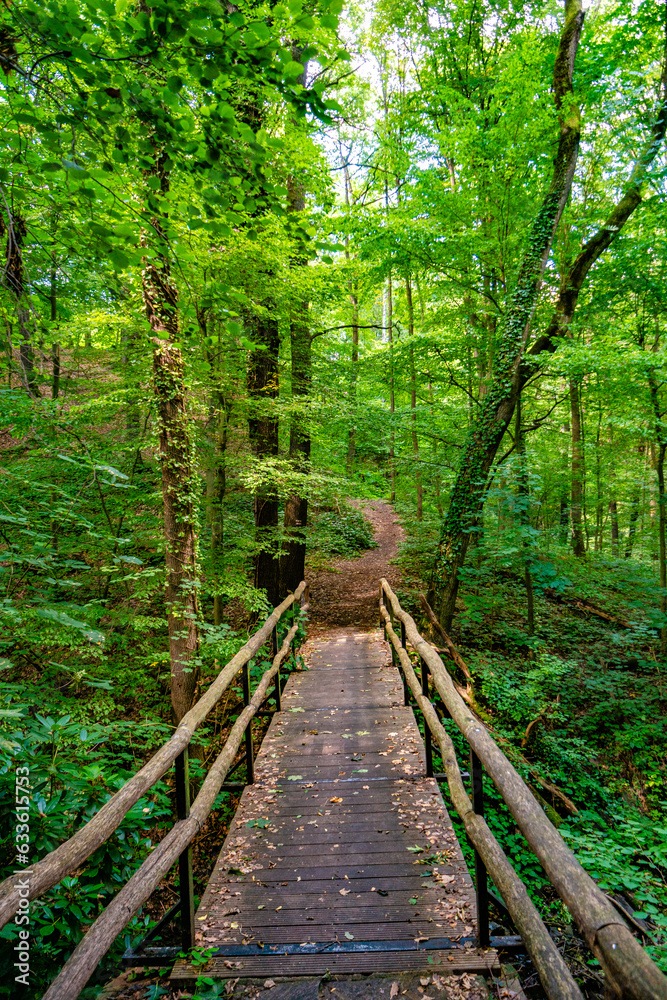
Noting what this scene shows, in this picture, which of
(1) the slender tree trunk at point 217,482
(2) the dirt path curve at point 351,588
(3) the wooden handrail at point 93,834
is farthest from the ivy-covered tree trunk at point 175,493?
(2) the dirt path curve at point 351,588

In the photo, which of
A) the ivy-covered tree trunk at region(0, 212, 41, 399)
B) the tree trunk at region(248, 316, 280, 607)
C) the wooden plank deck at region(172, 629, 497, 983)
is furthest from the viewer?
the tree trunk at region(248, 316, 280, 607)

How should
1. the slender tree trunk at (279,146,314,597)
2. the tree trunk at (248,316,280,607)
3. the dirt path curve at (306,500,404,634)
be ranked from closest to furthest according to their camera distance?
1. the tree trunk at (248,316,280,607)
2. the slender tree trunk at (279,146,314,597)
3. the dirt path curve at (306,500,404,634)

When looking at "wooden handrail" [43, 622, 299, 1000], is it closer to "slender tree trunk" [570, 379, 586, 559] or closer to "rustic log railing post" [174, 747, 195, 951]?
"rustic log railing post" [174, 747, 195, 951]

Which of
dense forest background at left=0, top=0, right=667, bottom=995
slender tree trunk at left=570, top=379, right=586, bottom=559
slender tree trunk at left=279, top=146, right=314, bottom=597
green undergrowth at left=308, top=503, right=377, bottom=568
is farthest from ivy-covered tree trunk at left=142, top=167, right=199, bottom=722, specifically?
slender tree trunk at left=570, top=379, right=586, bottom=559

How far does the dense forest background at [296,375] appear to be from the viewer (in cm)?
248

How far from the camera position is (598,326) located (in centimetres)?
888

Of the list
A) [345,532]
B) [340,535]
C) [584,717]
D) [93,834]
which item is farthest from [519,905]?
[345,532]

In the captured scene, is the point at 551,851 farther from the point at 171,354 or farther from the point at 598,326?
the point at 598,326

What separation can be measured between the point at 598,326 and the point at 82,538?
30.9 ft

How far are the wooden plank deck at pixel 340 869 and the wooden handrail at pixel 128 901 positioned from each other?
564 mm

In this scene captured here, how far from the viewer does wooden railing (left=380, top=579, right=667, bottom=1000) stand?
3.92ft

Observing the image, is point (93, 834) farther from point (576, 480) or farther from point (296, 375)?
point (576, 480)

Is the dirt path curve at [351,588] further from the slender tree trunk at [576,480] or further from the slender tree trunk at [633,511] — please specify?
the slender tree trunk at [633,511]

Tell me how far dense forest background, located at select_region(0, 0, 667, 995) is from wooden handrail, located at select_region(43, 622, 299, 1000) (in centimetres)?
25
